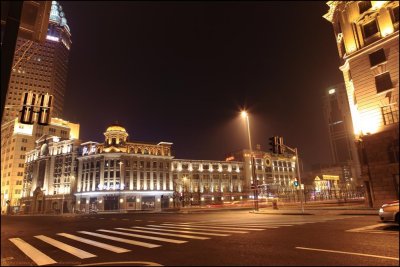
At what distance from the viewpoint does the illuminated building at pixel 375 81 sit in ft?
80.7

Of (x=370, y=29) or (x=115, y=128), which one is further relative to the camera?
(x=115, y=128)

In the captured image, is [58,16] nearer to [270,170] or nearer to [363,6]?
[270,170]

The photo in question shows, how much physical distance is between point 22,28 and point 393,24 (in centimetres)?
2881

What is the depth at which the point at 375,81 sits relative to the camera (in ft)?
88.3

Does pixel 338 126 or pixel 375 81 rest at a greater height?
pixel 338 126

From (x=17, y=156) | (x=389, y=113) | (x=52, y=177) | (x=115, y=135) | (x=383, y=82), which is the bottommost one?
(x=389, y=113)

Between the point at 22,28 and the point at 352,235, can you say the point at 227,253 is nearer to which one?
the point at 352,235

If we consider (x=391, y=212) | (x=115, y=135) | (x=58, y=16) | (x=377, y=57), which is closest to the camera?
(x=391, y=212)

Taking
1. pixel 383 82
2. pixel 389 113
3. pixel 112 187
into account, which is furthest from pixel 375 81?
pixel 112 187

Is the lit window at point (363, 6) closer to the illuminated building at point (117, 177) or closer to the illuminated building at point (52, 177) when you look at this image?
the illuminated building at point (117, 177)

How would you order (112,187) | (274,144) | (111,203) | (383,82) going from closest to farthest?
(274,144) → (383,82) → (111,203) → (112,187)

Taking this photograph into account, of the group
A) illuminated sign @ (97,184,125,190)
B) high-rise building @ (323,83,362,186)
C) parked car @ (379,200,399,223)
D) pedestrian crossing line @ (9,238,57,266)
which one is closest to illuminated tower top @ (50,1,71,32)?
illuminated sign @ (97,184,125,190)

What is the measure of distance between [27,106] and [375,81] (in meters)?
28.0

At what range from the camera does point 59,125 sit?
12000 centimetres
